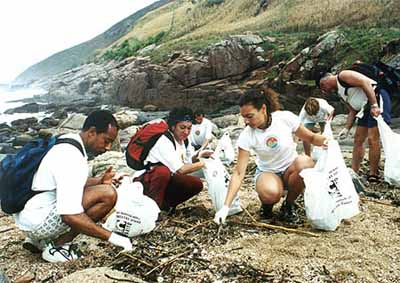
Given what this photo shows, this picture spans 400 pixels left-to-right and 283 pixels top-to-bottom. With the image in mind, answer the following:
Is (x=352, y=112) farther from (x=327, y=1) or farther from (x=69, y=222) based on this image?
(x=327, y=1)

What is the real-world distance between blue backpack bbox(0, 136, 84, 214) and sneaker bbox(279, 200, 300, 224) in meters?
1.69

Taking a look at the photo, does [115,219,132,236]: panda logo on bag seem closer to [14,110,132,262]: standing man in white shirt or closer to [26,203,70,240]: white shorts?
[14,110,132,262]: standing man in white shirt

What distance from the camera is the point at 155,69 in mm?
22328

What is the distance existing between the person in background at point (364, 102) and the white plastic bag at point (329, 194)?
140 centimetres

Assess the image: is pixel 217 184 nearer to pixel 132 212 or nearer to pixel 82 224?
pixel 132 212

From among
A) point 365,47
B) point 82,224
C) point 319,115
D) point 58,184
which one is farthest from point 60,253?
point 365,47

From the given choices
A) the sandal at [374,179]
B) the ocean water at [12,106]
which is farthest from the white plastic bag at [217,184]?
the ocean water at [12,106]

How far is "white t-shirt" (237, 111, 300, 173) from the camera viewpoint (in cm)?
341

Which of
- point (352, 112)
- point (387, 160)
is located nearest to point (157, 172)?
point (387, 160)

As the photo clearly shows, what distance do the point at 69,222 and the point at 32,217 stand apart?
31cm

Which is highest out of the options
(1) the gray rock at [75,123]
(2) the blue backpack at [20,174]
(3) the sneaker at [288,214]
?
(2) the blue backpack at [20,174]

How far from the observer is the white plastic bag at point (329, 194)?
3100 millimetres

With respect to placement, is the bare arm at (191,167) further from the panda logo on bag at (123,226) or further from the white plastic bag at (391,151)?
the white plastic bag at (391,151)

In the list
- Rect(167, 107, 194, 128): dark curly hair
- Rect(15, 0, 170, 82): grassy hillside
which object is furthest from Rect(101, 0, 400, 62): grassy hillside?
Rect(15, 0, 170, 82): grassy hillside
